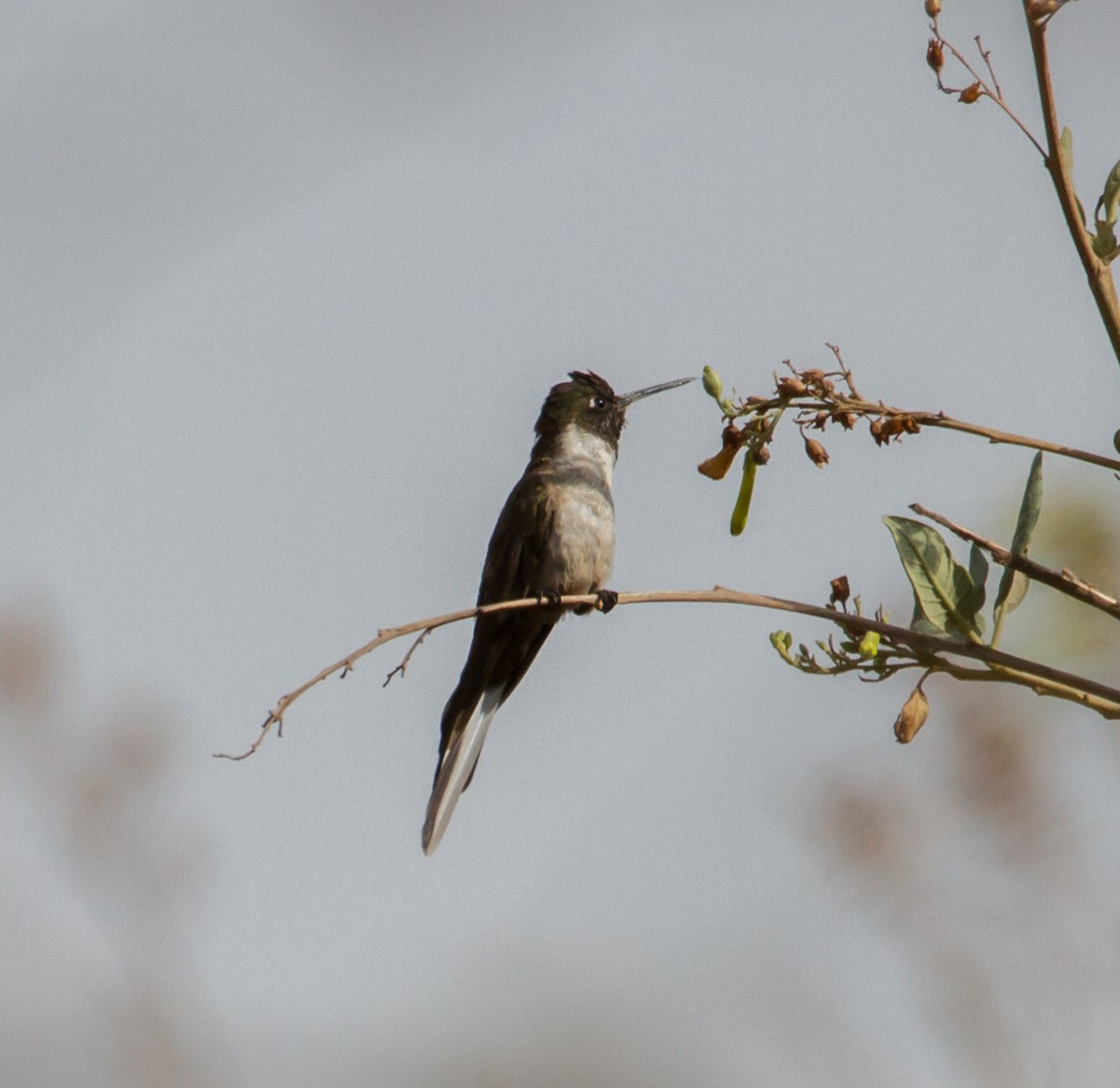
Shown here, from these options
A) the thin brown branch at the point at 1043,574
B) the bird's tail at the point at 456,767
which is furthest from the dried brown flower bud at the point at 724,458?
the bird's tail at the point at 456,767

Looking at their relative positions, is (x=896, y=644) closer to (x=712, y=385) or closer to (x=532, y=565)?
(x=712, y=385)

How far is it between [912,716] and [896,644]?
0.17m

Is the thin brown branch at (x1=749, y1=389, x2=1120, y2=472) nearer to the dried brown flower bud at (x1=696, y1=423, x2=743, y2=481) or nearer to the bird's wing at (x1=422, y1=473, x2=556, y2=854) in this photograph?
the dried brown flower bud at (x1=696, y1=423, x2=743, y2=481)

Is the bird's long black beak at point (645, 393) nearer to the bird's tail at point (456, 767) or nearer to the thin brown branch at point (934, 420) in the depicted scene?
the bird's tail at point (456, 767)

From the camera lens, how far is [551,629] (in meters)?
6.91

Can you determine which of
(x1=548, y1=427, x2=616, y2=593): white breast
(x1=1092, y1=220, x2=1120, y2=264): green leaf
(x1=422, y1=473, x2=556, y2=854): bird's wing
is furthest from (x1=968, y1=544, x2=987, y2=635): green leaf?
(x1=548, y1=427, x2=616, y2=593): white breast

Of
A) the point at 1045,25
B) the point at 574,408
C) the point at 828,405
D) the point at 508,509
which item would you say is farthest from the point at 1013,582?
the point at 574,408

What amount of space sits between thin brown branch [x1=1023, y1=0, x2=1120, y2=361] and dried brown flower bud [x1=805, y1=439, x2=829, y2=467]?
822mm

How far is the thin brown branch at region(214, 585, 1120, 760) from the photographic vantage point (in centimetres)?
169

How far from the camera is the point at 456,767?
19.4ft

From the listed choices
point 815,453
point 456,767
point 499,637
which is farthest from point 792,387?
point 499,637

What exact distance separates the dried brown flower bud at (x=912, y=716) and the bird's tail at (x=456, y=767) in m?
3.08

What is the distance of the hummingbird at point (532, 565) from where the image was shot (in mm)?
6352

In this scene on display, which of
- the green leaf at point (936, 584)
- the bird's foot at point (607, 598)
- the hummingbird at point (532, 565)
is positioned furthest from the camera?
the hummingbird at point (532, 565)
